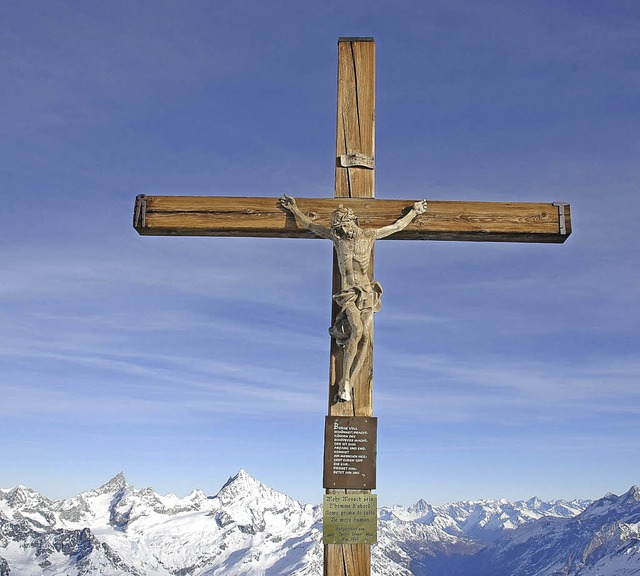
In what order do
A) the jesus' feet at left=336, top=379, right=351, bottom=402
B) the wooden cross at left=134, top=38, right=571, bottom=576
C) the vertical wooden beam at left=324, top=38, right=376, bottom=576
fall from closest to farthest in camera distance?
1. the jesus' feet at left=336, top=379, right=351, bottom=402
2. the vertical wooden beam at left=324, top=38, right=376, bottom=576
3. the wooden cross at left=134, top=38, right=571, bottom=576

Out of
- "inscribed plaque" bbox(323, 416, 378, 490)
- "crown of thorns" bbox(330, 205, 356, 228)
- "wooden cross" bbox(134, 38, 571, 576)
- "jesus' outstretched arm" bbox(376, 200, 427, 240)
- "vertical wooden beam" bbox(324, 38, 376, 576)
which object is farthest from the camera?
"wooden cross" bbox(134, 38, 571, 576)

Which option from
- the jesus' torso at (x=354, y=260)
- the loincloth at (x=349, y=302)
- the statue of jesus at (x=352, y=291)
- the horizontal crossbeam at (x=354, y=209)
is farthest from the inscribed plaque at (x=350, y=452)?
the horizontal crossbeam at (x=354, y=209)

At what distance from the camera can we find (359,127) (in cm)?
718

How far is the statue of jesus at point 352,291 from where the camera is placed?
6242 mm

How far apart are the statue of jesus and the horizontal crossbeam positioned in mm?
288

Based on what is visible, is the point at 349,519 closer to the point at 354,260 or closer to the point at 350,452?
the point at 350,452

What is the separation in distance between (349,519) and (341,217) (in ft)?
8.95

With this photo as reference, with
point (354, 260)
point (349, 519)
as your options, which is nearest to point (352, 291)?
point (354, 260)

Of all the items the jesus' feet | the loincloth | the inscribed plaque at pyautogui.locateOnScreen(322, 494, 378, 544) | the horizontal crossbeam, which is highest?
the horizontal crossbeam

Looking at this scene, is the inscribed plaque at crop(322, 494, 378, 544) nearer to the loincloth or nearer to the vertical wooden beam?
the vertical wooden beam

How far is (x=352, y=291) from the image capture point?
20.8ft

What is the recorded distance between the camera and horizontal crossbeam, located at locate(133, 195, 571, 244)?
6.96 meters

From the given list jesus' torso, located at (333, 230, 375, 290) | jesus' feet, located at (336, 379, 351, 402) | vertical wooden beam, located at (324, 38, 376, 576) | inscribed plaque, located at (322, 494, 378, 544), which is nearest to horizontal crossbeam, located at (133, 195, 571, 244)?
vertical wooden beam, located at (324, 38, 376, 576)

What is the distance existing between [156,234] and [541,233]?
3942mm
